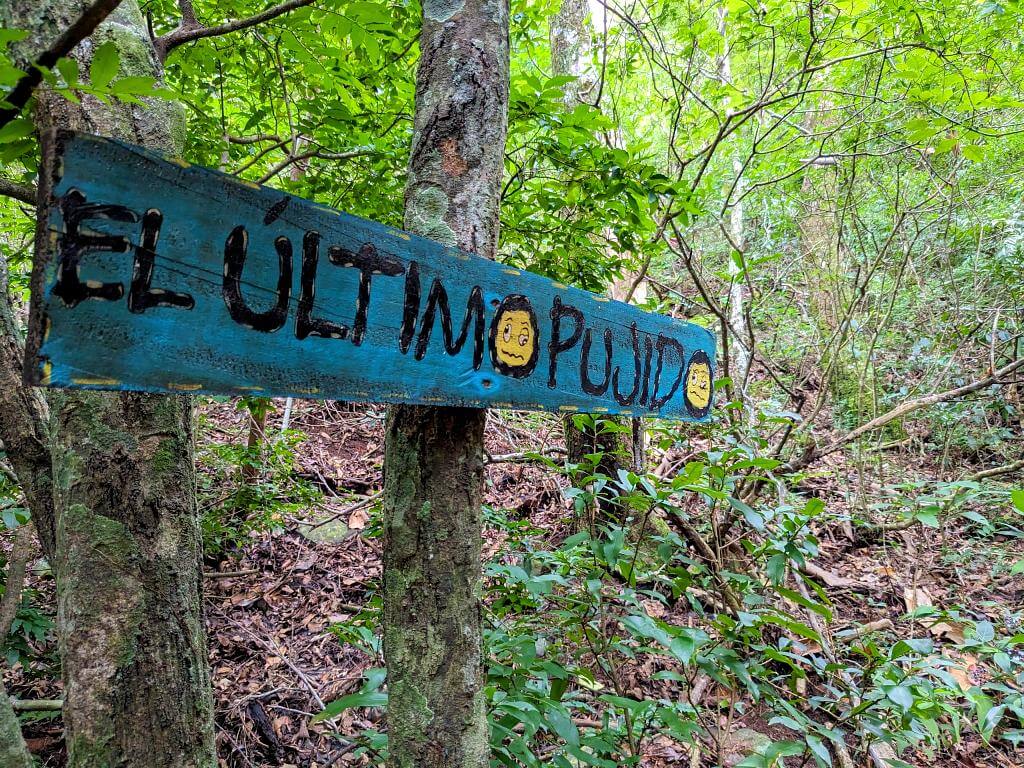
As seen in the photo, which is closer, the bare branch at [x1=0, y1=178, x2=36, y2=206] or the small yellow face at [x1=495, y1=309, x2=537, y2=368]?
the small yellow face at [x1=495, y1=309, x2=537, y2=368]

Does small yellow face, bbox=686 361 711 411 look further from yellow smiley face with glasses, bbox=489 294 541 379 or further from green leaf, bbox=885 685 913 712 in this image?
green leaf, bbox=885 685 913 712

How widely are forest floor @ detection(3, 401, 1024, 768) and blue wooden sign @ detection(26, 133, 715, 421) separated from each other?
129 centimetres

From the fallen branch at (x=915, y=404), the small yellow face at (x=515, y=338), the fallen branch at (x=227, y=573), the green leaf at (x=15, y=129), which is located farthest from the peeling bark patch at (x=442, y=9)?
the fallen branch at (x=227, y=573)

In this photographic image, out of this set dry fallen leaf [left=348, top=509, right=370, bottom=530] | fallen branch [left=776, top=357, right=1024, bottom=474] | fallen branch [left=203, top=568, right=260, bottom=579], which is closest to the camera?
fallen branch [left=776, top=357, right=1024, bottom=474]

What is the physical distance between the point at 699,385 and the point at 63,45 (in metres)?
1.51

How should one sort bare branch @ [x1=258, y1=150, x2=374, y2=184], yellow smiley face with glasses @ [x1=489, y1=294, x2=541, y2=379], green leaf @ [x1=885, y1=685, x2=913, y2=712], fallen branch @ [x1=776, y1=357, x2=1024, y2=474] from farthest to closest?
fallen branch @ [x1=776, y1=357, x2=1024, y2=474] < bare branch @ [x1=258, y1=150, x2=374, y2=184] < green leaf @ [x1=885, y1=685, x2=913, y2=712] < yellow smiley face with glasses @ [x1=489, y1=294, x2=541, y2=379]

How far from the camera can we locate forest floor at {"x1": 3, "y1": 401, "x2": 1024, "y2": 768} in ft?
7.27

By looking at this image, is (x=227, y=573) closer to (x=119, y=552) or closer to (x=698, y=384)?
(x=119, y=552)

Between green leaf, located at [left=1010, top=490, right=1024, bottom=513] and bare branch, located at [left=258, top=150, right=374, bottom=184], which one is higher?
bare branch, located at [left=258, top=150, right=374, bottom=184]

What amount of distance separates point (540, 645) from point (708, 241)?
22.6 ft

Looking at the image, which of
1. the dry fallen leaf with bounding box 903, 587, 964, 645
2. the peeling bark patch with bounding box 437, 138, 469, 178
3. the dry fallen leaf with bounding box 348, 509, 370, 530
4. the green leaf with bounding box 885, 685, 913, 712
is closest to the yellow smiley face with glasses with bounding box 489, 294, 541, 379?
the peeling bark patch with bounding box 437, 138, 469, 178

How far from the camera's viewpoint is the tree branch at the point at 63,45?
1.97ft

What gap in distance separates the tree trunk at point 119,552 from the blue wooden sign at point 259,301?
2.05 ft

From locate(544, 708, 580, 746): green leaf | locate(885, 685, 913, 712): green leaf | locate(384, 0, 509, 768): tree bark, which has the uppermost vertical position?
locate(384, 0, 509, 768): tree bark
